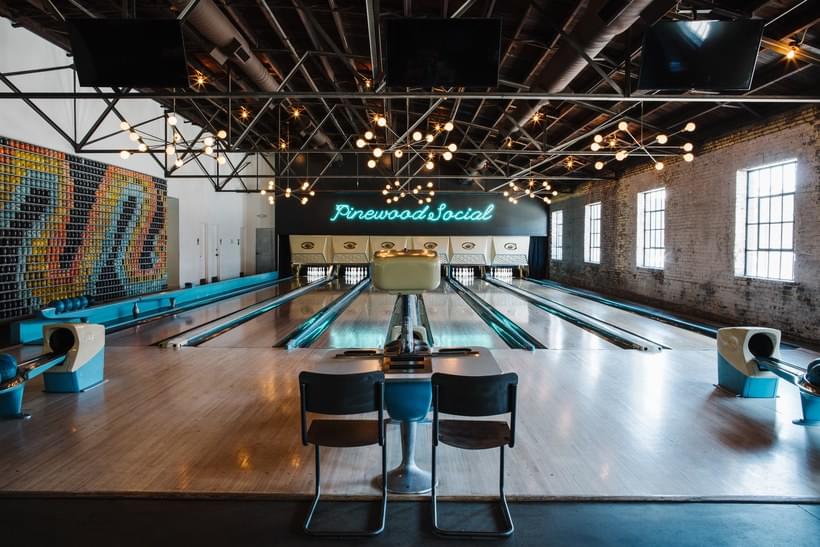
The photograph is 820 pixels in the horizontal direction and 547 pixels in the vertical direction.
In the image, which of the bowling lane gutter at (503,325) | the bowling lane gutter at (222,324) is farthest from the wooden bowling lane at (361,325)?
the bowling lane gutter at (503,325)

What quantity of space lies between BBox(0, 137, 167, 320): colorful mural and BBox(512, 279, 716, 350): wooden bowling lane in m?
9.18

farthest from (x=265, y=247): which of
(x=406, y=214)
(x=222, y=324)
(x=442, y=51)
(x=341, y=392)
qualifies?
(x=341, y=392)

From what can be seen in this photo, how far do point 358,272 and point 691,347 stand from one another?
41.7ft

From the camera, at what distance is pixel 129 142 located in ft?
35.7

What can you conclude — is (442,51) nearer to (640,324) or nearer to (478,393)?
(478,393)

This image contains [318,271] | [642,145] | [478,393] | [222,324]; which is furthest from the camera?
[318,271]

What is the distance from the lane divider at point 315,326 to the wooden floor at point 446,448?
69.5 inches

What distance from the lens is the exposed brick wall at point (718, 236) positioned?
22.1ft

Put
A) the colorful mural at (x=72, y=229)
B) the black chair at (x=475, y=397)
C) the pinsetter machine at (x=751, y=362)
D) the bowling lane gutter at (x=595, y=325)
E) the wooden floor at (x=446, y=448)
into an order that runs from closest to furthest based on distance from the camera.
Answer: the black chair at (x=475, y=397)
the wooden floor at (x=446, y=448)
the pinsetter machine at (x=751, y=362)
the bowling lane gutter at (x=595, y=325)
the colorful mural at (x=72, y=229)

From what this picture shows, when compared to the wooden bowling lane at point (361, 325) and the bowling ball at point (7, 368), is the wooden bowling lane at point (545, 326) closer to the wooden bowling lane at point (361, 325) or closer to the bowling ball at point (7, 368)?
the wooden bowling lane at point (361, 325)

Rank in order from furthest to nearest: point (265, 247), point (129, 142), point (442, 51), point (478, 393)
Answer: point (265, 247)
point (129, 142)
point (442, 51)
point (478, 393)

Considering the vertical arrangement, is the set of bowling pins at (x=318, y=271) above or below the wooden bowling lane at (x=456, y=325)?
above

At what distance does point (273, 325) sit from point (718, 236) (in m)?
7.58

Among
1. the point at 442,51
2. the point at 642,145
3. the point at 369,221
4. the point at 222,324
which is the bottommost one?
the point at 222,324
